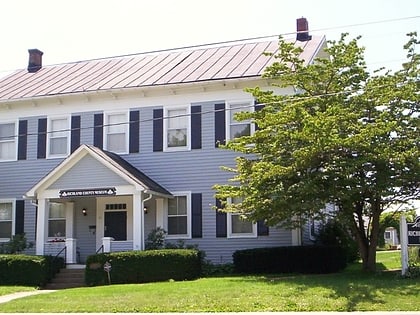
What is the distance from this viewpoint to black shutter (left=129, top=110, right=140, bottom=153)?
2383 cm

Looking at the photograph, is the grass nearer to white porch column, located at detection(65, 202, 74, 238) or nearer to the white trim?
the white trim

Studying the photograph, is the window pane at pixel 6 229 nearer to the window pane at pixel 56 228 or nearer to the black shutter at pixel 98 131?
the window pane at pixel 56 228

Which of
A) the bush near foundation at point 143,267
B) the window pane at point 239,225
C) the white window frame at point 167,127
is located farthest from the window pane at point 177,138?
the bush near foundation at point 143,267

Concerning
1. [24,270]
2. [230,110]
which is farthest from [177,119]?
[24,270]

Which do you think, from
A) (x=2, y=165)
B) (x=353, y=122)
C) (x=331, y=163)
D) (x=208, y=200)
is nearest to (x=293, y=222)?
(x=331, y=163)

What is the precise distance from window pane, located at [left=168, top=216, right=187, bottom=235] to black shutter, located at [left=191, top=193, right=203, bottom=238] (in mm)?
422

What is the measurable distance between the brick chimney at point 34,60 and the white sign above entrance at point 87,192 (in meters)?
10.1

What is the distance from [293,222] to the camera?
1848cm

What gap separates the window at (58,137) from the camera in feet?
80.9

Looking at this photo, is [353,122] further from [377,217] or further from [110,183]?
[110,183]

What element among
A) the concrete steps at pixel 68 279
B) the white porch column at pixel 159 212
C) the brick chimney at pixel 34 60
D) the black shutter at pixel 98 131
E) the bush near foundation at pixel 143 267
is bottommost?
the concrete steps at pixel 68 279

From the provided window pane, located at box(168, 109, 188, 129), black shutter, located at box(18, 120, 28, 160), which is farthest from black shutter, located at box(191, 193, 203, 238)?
black shutter, located at box(18, 120, 28, 160)

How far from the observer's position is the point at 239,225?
73.3ft

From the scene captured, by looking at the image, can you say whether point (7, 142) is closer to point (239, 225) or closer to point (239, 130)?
point (239, 130)
